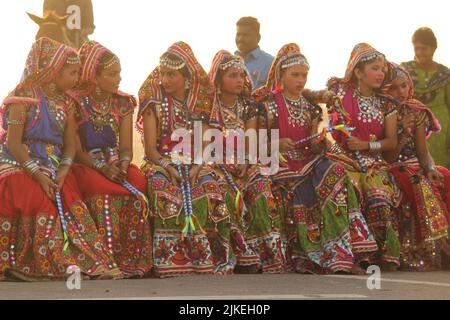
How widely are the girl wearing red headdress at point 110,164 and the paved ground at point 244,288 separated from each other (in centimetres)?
57

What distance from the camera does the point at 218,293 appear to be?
8055 millimetres

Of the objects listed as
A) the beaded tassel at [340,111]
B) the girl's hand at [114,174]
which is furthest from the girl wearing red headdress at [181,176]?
the beaded tassel at [340,111]

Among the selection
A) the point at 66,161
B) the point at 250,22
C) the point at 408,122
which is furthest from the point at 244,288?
the point at 250,22

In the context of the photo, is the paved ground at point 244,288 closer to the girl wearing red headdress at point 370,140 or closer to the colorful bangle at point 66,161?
the girl wearing red headdress at point 370,140

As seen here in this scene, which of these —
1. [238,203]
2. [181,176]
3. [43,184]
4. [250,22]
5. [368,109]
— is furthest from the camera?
[250,22]

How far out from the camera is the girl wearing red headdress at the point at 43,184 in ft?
29.8

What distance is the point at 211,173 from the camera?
392 inches

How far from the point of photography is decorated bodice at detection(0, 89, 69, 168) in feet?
30.8

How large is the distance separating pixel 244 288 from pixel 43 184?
2.04m

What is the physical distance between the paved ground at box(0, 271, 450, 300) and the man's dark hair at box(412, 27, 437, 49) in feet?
12.3

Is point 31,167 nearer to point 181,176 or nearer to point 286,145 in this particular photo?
point 181,176

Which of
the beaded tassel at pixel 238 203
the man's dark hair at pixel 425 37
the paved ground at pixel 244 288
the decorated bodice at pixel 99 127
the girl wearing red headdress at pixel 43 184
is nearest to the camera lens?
the paved ground at pixel 244 288

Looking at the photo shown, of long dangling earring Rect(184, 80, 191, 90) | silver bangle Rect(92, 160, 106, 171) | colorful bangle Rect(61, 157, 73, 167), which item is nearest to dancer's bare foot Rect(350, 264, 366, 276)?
long dangling earring Rect(184, 80, 191, 90)

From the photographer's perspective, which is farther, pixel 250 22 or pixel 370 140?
pixel 250 22
